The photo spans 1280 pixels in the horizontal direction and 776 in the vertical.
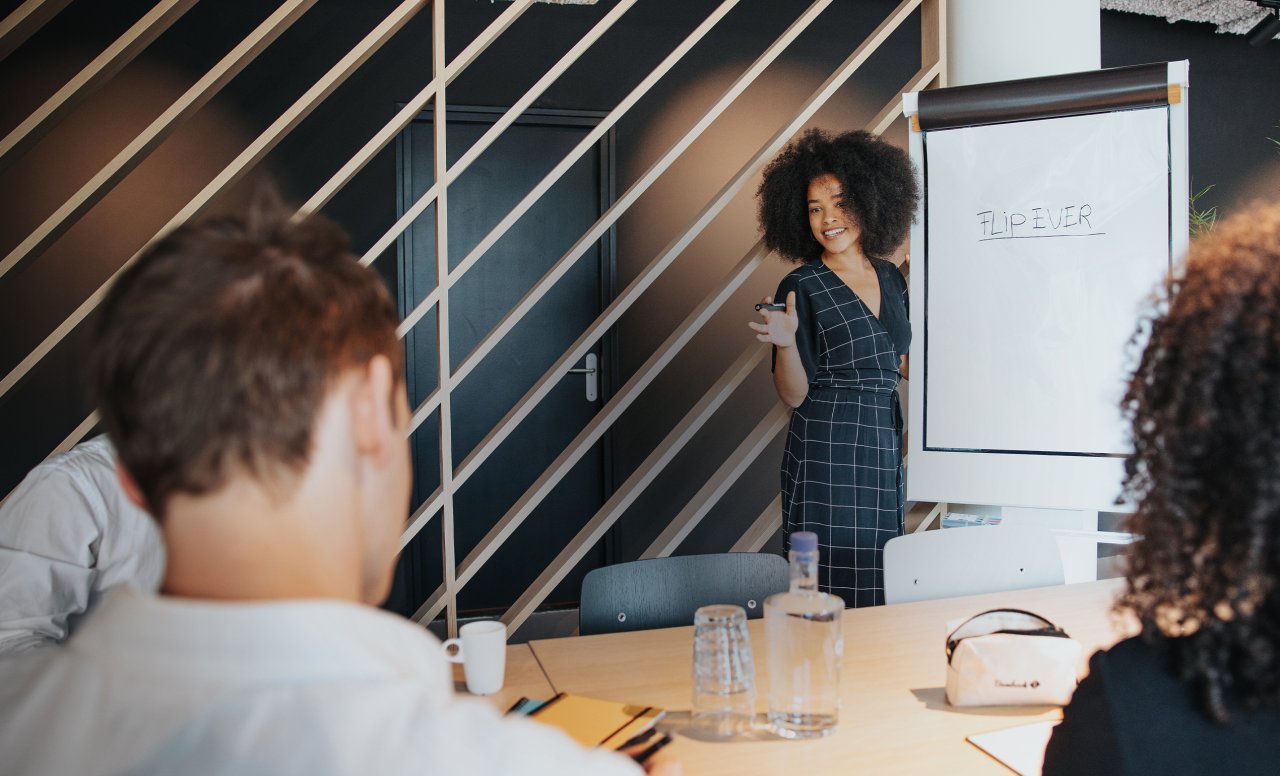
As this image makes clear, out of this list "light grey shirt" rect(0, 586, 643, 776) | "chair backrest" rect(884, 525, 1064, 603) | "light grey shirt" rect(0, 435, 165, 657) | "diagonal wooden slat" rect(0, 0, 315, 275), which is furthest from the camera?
"diagonal wooden slat" rect(0, 0, 315, 275)

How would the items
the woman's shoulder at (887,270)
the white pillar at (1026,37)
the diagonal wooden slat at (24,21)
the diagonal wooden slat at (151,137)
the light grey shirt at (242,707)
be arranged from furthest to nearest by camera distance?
the white pillar at (1026,37) → the woman's shoulder at (887,270) → the diagonal wooden slat at (151,137) → the diagonal wooden slat at (24,21) → the light grey shirt at (242,707)

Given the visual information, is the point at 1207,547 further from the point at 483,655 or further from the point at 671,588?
the point at 671,588

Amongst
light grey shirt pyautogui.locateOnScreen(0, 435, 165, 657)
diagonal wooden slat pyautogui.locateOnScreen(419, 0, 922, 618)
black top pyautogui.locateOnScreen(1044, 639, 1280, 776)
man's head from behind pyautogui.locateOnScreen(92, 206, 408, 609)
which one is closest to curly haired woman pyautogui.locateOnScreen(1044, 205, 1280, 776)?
black top pyautogui.locateOnScreen(1044, 639, 1280, 776)

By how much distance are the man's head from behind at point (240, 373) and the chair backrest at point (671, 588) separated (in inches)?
49.5

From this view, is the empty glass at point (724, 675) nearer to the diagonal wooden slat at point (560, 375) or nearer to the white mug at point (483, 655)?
the white mug at point (483, 655)

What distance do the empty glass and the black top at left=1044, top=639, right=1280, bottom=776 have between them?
53cm

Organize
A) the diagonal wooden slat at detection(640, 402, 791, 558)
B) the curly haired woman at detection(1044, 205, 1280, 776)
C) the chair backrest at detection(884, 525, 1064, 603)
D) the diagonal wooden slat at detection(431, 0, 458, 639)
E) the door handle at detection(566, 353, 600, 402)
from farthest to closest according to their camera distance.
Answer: the door handle at detection(566, 353, 600, 402)
the diagonal wooden slat at detection(640, 402, 791, 558)
the diagonal wooden slat at detection(431, 0, 458, 639)
the chair backrest at detection(884, 525, 1064, 603)
the curly haired woman at detection(1044, 205, 1280, 776)

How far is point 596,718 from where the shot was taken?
4.13ft

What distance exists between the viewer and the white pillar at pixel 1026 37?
302cm

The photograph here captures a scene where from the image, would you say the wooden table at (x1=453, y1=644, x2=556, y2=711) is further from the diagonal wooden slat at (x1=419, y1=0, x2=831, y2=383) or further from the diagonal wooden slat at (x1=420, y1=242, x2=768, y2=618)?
the diagonal wooden slat at (x1=419, y1=0, x2=831, y2=383)

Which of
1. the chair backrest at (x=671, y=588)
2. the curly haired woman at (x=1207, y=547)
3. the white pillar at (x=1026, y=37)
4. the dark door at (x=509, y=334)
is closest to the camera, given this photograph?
the curly haired woman at (x=1207, y=547)

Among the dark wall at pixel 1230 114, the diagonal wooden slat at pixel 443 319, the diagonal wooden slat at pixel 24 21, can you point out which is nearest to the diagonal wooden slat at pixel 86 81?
the diagonal wooden slat at pixel 24 21

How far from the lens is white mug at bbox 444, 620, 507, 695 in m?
1.39

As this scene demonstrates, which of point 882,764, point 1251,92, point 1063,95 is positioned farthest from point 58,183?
point 1251,92
